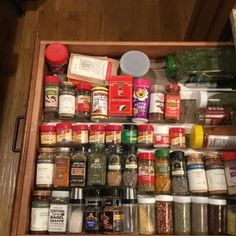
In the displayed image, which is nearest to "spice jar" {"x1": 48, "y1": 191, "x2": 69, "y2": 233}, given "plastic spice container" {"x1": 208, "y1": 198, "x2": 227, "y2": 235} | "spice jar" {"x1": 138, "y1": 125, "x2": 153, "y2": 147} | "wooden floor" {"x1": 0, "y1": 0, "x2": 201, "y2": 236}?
"spice jar" {"x1": 138, "y1": 125, "x2": 153, "y2": 147}

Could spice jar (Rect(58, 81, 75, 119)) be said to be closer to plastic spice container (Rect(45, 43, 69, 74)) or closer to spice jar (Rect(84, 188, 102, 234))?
plastic spice container (Rect(45, 43, 69, 74))

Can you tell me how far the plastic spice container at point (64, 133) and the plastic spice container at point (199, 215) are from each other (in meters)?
0.39

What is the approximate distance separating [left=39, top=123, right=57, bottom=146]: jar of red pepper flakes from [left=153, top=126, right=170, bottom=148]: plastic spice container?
30 cm

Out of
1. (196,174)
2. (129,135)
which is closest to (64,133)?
(129,135)

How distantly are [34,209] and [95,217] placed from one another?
0.16 meters

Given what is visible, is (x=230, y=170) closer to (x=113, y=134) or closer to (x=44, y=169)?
(x=113, y=134)

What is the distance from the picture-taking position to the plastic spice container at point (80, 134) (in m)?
1.04

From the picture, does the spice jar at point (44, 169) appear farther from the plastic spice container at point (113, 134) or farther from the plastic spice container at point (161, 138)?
the plastic spice container at point (161, 138)

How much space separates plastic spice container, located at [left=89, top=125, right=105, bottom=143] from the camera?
1030mm

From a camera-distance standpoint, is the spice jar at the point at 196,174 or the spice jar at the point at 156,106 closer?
the spice jar at the point at 196,174

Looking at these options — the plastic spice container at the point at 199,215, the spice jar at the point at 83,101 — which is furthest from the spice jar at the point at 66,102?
the plastic spice container at the point at 199,215

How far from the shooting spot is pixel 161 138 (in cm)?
104

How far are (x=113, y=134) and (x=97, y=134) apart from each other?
0.05m

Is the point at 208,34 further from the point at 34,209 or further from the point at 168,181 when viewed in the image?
the point at 34,209
